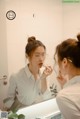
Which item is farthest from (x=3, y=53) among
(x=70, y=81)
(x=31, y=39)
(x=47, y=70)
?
(x=70, y=81)

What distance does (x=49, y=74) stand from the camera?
1516 mm

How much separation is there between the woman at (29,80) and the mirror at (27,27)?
4 centimetres

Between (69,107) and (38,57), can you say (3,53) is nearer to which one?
(38,57)

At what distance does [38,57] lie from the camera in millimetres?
1446

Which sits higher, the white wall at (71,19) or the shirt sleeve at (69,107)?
the white wall at (71,19)

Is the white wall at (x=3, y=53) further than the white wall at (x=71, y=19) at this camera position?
No

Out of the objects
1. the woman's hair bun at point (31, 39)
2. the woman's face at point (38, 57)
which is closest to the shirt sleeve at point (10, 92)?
the woman's face at point (38, 57)

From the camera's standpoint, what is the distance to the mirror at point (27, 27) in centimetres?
139

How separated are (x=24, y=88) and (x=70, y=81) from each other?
0.59m

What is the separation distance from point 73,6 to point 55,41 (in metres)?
0.34

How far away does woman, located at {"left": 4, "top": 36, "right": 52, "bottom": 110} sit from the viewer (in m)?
1.42

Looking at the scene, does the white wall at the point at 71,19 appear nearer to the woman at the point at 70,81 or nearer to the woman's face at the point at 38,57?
the woman's face at the point at 38,57

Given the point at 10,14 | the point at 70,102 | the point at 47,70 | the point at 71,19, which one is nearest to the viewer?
the point at 70,102

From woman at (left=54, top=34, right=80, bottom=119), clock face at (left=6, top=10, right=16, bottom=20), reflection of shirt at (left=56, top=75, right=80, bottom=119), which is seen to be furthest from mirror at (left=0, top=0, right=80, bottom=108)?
reflection of shirt at (left=56, top=75, right=80, bottom=119)
